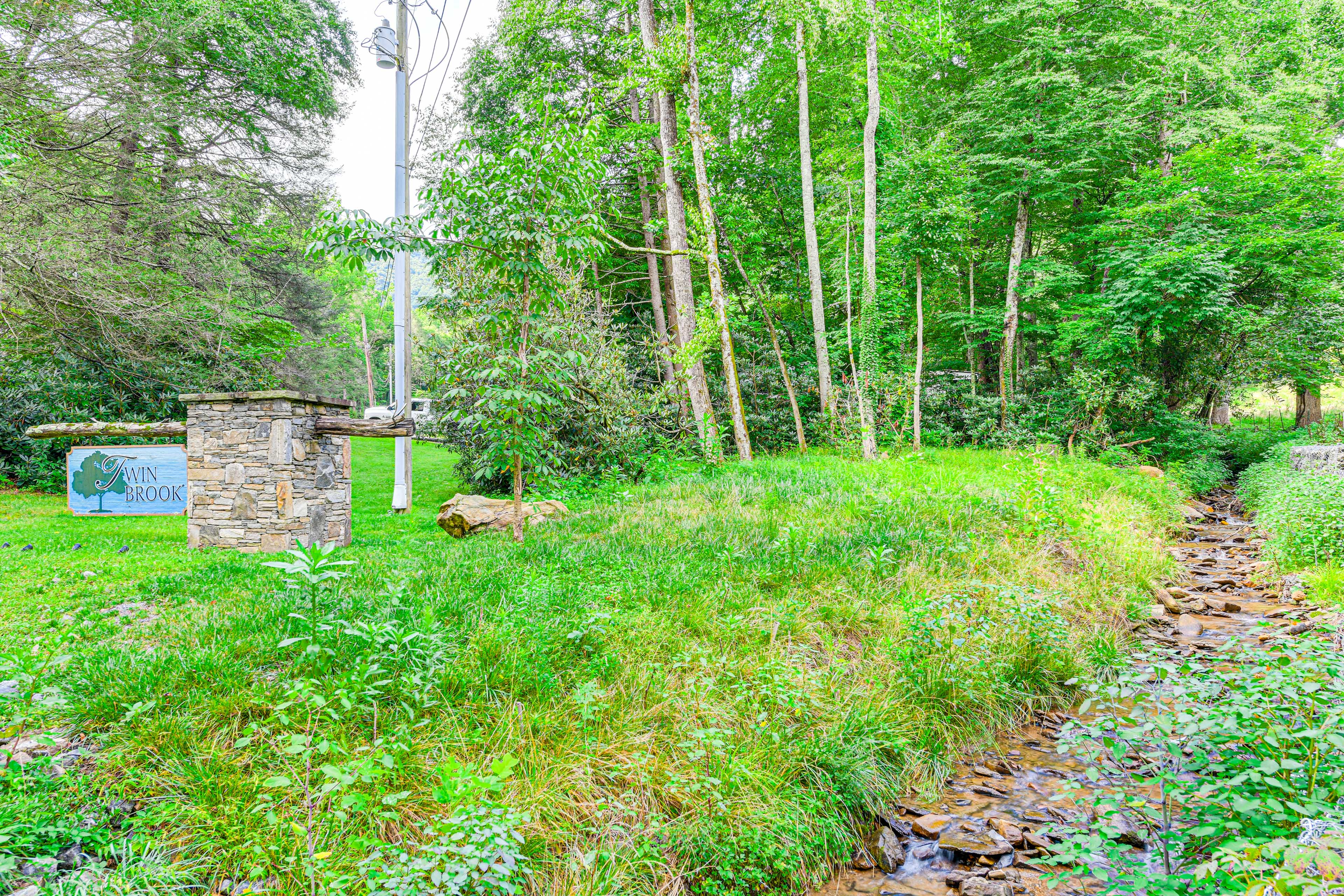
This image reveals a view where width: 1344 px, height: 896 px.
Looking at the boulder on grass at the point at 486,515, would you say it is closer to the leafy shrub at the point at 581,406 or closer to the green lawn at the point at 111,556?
the green lawn at the point at 111,556

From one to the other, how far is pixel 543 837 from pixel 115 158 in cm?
1295

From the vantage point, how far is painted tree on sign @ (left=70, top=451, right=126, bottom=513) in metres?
6.61

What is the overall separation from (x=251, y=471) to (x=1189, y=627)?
28.9 ft

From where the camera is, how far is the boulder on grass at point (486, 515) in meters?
6.62

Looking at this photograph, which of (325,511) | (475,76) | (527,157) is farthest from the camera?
(475,76)

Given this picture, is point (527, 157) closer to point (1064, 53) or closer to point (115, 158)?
point (115, 158)

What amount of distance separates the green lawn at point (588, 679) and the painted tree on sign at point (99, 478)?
3.68 ft

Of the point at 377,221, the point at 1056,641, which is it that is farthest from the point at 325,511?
the point at 1056,641

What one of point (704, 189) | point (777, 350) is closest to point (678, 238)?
point (704, 189)

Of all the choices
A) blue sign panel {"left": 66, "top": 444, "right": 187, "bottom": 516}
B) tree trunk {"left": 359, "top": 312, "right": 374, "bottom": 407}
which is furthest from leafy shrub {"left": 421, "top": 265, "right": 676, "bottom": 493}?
tree trunk {"left": 359, "top": 312, "right": 374, "bottom": 407}

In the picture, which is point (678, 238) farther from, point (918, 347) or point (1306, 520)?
point (1306, 520)

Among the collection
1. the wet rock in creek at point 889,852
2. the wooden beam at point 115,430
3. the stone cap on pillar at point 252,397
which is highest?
the stone cap on pillar at point 252,397

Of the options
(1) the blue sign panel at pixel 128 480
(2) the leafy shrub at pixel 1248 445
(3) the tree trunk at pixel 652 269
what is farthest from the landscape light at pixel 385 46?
(2) the leafy shrub at pixel 1248 445

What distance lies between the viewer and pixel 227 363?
11.7m
